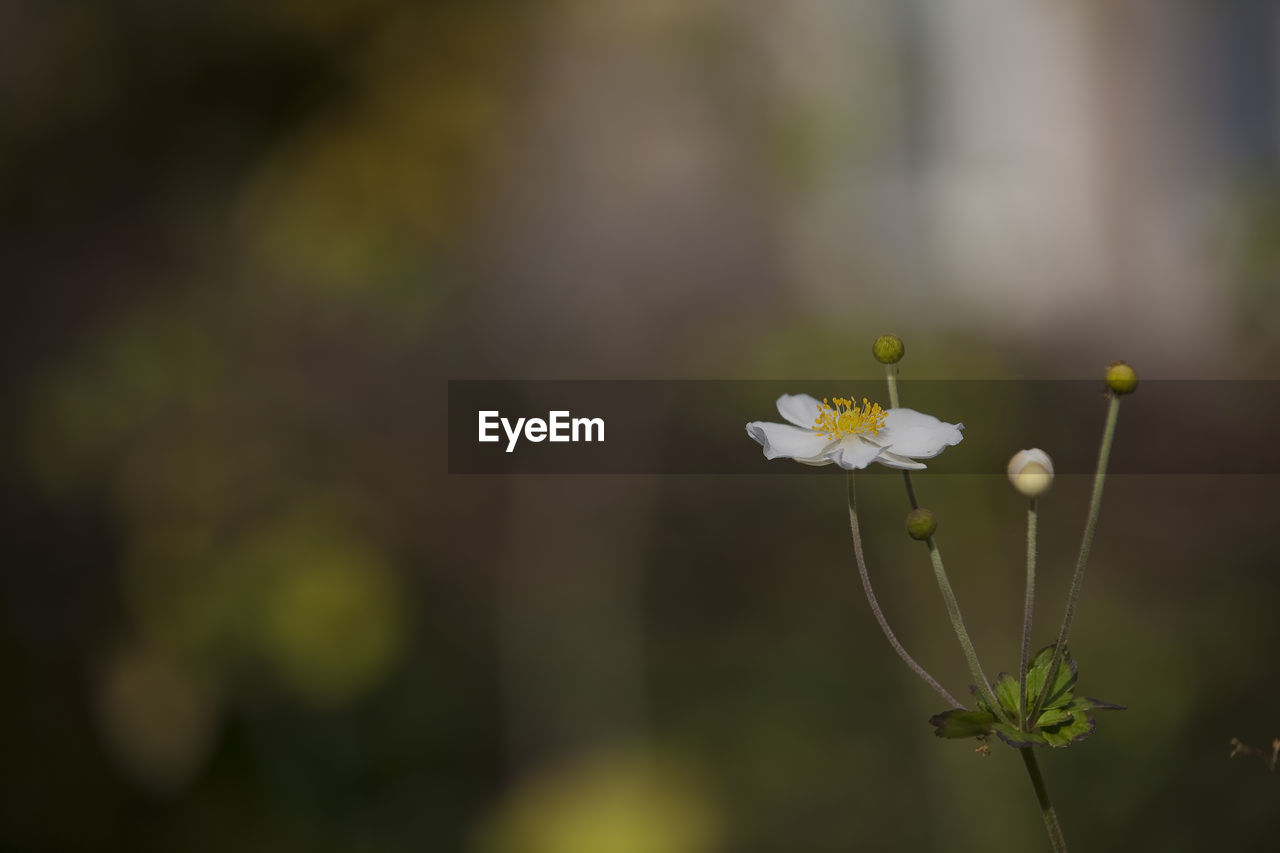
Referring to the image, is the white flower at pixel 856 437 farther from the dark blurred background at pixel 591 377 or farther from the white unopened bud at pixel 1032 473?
the dark blurred background at pixel 591 377

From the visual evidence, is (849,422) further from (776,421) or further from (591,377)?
(591,377)

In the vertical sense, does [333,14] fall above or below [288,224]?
above

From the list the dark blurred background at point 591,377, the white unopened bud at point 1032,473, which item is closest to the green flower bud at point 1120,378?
the white unopened bud at point 1032,473

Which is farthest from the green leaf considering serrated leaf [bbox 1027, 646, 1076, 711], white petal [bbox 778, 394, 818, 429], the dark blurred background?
the dark blurred background

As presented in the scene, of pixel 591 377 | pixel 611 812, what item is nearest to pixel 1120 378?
pixel 611 812

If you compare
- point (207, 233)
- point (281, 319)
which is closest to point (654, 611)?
point (281, 319)

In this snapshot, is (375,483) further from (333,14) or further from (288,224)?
(333,14)

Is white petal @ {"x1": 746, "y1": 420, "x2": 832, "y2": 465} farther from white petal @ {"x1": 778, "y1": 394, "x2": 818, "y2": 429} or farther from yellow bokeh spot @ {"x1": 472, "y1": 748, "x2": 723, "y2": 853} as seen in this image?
yellow bokeh spot @ {"x1": 472, "y1": 748, "x2": 723, "y2": 853}
